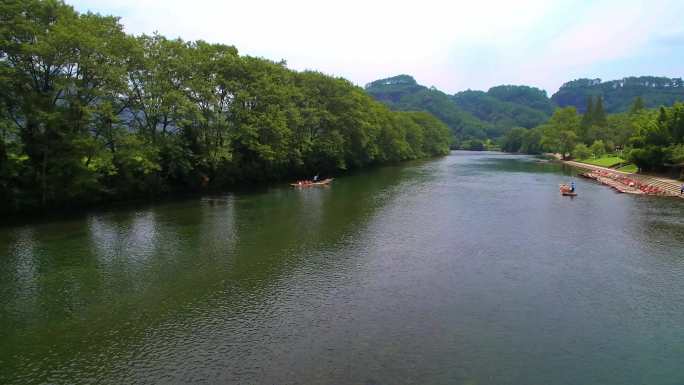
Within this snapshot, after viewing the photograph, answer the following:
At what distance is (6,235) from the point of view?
31.6m

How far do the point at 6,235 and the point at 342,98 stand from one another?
61.0 m

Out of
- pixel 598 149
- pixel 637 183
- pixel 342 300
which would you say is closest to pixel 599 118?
pixel 598 149

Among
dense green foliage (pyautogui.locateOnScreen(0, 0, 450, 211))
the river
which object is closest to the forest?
the river

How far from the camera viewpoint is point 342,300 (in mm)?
20656

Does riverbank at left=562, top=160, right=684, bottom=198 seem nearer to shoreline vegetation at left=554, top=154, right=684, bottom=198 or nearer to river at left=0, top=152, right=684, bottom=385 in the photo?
shoreline vegetation at left=554, top=154, right=684, bottom=198

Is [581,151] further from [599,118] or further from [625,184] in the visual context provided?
[625,184]

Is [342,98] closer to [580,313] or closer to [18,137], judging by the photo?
[18,137]

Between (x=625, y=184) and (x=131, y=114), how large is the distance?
66739mm

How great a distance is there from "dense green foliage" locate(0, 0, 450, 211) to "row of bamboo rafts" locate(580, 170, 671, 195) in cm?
4430

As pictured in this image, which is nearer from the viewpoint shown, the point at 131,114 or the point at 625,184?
the point at 131,114

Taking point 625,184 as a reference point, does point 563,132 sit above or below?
above

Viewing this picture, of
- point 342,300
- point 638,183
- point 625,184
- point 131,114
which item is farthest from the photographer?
point 625,184

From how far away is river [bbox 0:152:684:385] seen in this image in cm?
1490

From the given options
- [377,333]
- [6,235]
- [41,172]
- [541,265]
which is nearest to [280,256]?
[377,333]
